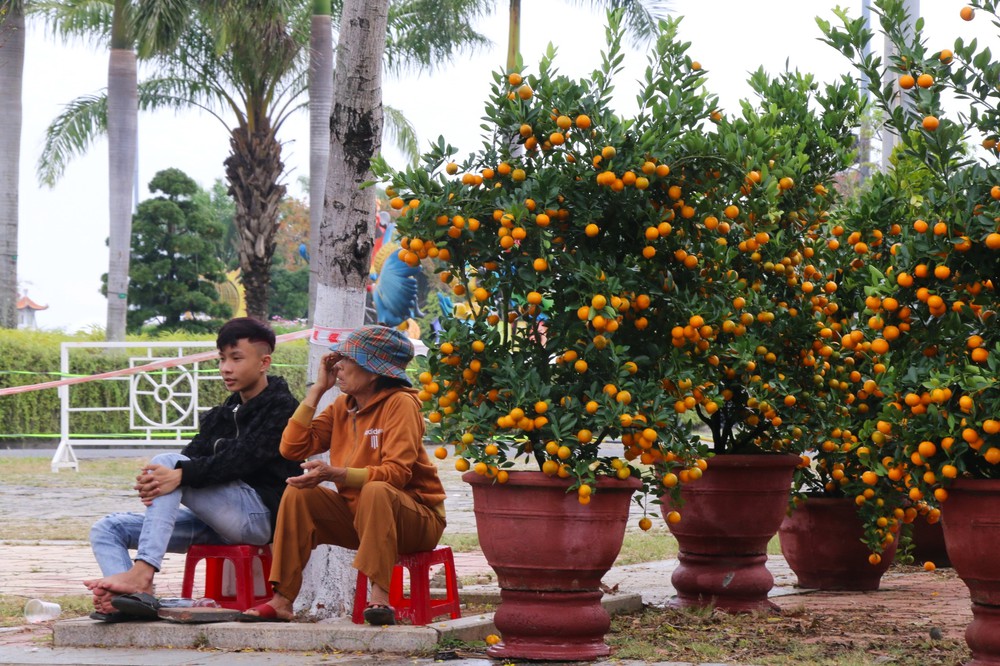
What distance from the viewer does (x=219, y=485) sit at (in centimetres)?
559

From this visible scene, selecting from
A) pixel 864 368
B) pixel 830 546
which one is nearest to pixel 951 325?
pixel 864 368

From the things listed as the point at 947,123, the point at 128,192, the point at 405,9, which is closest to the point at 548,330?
the point at 947,123

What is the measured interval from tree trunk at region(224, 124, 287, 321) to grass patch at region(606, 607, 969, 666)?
1951 cm

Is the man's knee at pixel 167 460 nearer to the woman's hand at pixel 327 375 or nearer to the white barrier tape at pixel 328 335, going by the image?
the woman's hand at pixel 327 375

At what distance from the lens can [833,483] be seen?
23.4 ft

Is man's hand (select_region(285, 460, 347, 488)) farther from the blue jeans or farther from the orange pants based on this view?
the blue jeans

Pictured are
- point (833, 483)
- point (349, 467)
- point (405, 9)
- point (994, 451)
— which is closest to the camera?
point (994, 451)

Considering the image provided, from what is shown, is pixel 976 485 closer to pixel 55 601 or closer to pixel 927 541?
pixel 927 541

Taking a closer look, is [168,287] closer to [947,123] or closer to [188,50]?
[188,50]

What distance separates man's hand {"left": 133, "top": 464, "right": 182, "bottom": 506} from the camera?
17.6 ft

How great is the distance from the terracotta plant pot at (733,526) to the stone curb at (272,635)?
1.37m

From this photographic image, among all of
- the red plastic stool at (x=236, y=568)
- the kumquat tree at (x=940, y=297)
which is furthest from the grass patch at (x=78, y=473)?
the kumquat tree at (x=940, y=297)

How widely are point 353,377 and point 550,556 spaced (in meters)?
1.17

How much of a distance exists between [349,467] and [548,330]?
1015 mm
